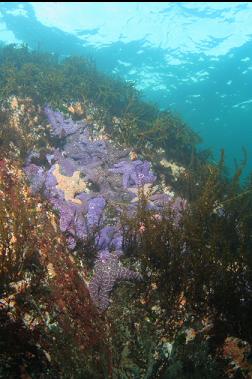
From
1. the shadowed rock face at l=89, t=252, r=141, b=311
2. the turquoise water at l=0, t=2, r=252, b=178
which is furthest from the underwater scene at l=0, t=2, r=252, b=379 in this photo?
the turquoise water at l=0, t=2, r=252, b=178

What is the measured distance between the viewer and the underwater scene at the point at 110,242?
270cm

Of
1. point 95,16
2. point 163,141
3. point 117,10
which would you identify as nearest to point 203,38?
point 117,10

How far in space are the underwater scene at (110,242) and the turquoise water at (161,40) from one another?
20.9 feet

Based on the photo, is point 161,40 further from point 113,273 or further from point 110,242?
point 113,273

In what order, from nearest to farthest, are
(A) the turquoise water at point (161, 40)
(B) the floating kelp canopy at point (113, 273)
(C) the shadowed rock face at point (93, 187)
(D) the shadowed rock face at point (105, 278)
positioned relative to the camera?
(B) the floating kelp canopy at point (113, 273), (D) the shadowed rock face at point (105, 278), (C) the shadowed rock face at point (93, 187), (A) the turquoise water at point (161, 40)

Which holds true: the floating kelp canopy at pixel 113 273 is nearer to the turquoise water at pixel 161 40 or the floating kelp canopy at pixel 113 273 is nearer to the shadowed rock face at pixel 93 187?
the shadowed rock face at pixel 93 187

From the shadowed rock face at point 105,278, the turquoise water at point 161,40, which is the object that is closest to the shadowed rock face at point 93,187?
the shadowed rock face at point 105,278

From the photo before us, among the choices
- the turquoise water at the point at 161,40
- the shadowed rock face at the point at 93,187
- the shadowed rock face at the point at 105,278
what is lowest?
the shadowed rock face at the point at 105,278

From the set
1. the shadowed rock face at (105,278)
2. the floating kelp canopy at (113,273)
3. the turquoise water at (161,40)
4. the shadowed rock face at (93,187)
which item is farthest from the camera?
the turquoise water at (161,40)

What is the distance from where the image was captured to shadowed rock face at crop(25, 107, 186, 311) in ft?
12.5

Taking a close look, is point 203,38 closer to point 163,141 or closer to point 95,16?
point 95,16

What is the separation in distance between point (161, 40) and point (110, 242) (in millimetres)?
18801

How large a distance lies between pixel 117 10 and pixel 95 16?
144cm

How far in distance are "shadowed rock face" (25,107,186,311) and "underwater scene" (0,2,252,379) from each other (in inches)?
1.0
